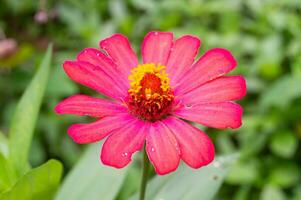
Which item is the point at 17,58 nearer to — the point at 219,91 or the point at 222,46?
the point at 222,46

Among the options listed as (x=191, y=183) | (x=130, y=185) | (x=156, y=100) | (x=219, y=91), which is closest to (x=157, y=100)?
(x=156, y=100)

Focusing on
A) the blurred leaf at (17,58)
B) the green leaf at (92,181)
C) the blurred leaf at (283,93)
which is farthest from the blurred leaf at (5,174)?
the blurred leaf at (283,93)

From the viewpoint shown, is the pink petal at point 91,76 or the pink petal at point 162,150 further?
the pink petal at point 91,76

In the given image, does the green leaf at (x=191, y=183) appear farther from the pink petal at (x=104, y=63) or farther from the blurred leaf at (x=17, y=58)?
the blurred leaf at (x=17, y=58)

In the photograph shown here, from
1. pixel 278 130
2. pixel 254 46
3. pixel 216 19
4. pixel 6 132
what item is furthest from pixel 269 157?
pixel 6 132

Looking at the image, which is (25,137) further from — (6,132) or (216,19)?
(216,19)

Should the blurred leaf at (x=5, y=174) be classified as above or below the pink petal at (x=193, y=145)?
above

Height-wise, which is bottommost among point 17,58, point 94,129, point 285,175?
point 285,175
